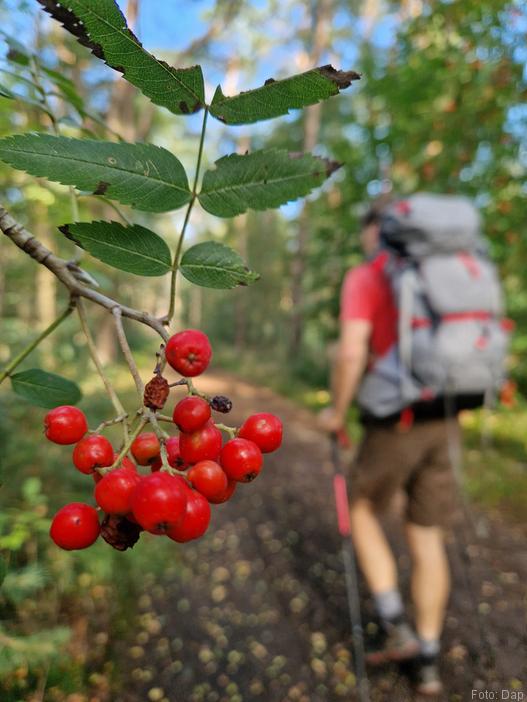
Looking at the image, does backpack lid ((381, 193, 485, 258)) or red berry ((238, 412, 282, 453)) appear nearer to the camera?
red berry ((238, 412, 282, 453))

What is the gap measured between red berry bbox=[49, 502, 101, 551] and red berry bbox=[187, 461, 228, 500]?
0.56 feet

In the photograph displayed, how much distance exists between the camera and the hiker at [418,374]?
92.2 inches

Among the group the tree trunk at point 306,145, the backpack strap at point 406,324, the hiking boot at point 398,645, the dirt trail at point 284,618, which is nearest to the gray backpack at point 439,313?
the backpack strap at point 406,324

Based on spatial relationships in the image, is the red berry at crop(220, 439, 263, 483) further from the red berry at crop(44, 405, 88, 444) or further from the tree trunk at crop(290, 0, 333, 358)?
the tree trunk at crop(290, 0, 333, 358)

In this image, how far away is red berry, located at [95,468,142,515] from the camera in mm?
641

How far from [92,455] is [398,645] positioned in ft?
8.81

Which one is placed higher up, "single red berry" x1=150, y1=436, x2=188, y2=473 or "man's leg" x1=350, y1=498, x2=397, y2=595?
"single red berry" x1=150, y1=436, x2=188, y2=473

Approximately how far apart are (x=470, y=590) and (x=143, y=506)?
3.64 meters

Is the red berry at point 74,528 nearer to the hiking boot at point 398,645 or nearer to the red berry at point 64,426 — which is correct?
the red berry at point 64,426

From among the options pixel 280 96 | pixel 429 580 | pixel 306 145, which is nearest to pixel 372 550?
pixel 429 580

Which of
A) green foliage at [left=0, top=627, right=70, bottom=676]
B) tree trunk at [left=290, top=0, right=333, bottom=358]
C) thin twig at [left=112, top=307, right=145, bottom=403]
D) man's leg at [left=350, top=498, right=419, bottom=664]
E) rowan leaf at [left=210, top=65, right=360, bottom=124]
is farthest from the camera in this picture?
tree trunk at [left=290, top=0, right=333, bottom=358]

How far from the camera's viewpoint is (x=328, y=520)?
4832 millimetres

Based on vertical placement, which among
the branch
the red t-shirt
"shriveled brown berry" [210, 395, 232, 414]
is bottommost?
"shriveled brown berry" [210, 395, 232, 414]

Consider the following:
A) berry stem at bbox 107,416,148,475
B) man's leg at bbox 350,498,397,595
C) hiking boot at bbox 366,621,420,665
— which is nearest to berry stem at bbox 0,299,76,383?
berry stem at bbox 107,416,148,475
